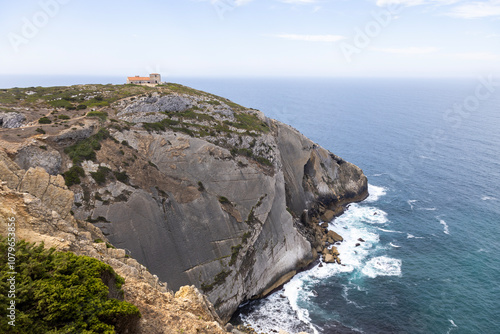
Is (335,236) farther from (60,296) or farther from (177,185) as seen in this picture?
(60,296)

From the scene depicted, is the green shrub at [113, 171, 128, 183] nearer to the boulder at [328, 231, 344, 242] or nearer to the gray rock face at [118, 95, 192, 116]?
the gray rock face at [118, 95, 192, 116]

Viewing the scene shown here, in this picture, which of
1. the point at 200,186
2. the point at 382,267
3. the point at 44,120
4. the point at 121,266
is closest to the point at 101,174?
the point at 200,186

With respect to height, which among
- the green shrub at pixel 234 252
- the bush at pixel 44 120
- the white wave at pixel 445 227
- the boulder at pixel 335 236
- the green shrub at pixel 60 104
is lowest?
the boulder at pixel 335 236

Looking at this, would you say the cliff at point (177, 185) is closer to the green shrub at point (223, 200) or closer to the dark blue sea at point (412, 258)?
the green shrub at point (223, 200)

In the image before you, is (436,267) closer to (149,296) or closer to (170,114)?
(149,296)

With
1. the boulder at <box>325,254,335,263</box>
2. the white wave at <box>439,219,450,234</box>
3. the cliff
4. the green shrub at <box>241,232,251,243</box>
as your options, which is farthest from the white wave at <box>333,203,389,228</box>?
the green shrub at <box>241,232,251,243</box>

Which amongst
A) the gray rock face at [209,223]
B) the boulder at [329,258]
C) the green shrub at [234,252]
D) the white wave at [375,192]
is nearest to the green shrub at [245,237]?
the gray rock face at [209,223]
